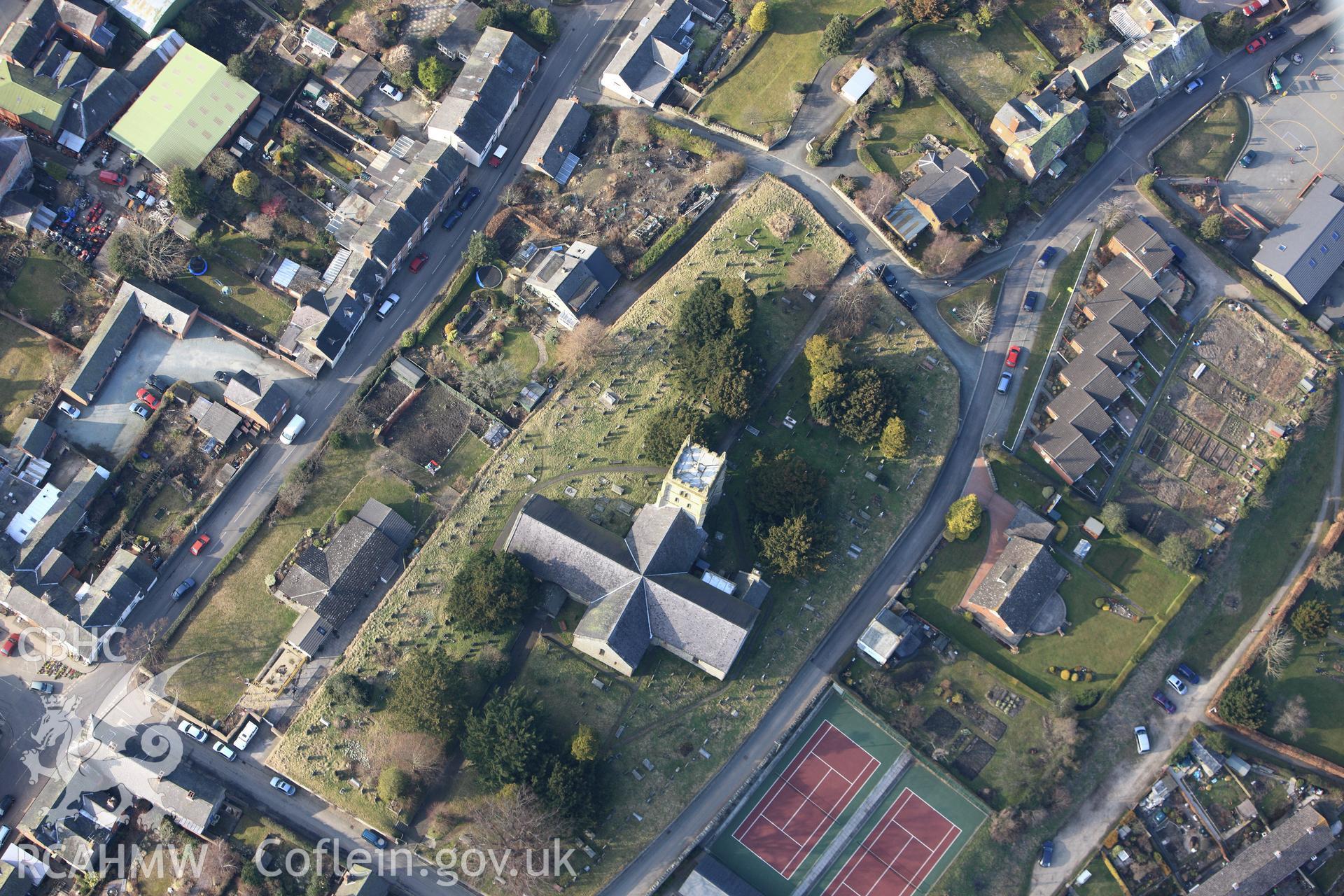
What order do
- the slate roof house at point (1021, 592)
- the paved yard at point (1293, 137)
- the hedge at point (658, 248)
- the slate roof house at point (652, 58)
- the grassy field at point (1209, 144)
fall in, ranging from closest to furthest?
the slate roof house at point (1021, 592)
the hedge at point (658, 248)
the slate roof house at point (652, 58)
the paved yard at point (1293, 137)
the grassy field at point (1209, 144)

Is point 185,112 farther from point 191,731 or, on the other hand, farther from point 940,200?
point 940,200

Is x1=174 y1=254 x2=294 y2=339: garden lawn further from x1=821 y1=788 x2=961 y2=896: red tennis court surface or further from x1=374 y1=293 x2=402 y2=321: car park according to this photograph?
x1=821 y1=788 x2=961 y2=896: red tennis court surface

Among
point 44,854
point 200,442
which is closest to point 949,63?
point 200,442

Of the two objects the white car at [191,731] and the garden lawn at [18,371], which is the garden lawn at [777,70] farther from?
the white car at [191,731]

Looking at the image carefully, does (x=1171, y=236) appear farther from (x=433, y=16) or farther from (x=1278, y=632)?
(x=433, y=16)

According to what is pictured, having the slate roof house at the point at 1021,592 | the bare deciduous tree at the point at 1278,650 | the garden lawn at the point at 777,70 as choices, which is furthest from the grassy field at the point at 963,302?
the bare deciduous tree at the point at 1278,650

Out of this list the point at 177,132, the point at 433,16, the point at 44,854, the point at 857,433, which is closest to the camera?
the point at 44,854
